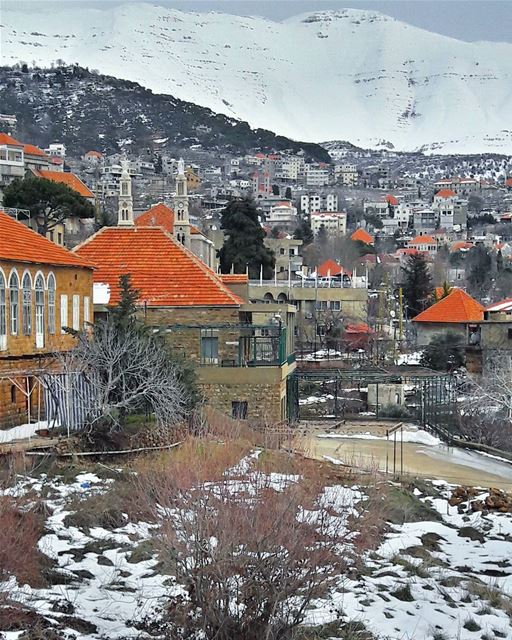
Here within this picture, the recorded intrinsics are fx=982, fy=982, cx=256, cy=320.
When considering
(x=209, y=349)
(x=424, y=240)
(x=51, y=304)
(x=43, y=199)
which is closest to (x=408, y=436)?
(x=209, y=349)

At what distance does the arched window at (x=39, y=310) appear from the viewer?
23.0 m

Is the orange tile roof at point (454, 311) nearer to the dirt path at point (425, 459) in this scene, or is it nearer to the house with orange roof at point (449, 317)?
the house with orange roof at point (449, 317)

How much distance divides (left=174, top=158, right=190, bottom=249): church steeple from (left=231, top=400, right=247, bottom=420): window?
30.6 feet

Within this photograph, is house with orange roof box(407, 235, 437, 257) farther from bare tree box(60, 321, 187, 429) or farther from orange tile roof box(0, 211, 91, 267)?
bare tree box(60, 321, 187, 429)

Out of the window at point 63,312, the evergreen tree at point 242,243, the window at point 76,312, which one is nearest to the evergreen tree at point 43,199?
the evergreen tree at point 242,243

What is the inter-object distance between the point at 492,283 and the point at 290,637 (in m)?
88.9

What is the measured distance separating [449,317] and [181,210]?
1057 inches

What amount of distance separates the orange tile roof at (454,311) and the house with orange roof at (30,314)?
3516 cm

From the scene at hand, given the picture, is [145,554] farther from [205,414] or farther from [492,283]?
[492,283]

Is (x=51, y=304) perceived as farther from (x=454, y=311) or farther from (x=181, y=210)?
(x=454, y=311)

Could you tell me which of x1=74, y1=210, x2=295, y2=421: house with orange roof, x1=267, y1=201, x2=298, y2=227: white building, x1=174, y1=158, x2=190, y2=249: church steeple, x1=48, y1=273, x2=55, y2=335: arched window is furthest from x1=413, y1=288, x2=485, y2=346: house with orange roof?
x1=267, y1=201, x2=298, y2=227: white building

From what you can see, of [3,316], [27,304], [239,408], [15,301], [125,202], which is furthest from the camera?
[125,202]

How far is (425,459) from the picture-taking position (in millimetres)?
25438

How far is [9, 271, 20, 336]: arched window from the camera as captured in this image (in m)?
21.5
